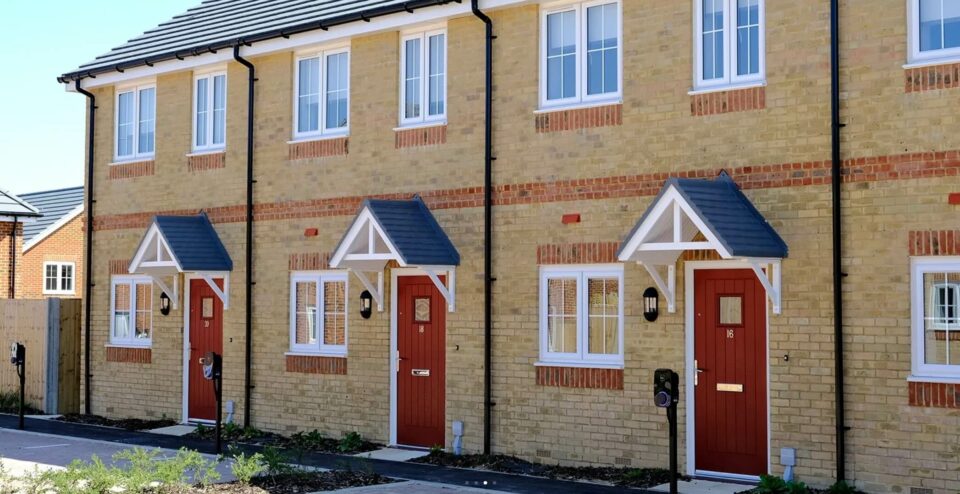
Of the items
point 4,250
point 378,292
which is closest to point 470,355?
point 378,292

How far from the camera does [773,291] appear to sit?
1219cm

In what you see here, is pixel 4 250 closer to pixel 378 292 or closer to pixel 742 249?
pixel 378 292

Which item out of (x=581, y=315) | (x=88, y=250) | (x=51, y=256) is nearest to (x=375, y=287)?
(x=581, y=315)

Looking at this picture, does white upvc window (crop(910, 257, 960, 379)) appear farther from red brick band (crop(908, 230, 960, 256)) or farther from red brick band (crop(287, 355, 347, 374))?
red brick band (crop(287, 355, 347, 374))

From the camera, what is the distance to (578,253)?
13938mm

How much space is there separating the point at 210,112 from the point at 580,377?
8.17 m

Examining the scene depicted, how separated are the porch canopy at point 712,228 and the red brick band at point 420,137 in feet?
12.6

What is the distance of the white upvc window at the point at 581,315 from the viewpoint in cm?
1372

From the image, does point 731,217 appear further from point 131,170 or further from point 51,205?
point 51,205

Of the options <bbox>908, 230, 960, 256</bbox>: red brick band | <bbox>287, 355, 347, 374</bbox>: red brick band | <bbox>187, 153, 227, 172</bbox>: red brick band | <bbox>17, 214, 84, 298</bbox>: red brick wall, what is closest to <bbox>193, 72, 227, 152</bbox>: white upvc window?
<bbox>187, 153, 227, 172</bbox>: red brick band

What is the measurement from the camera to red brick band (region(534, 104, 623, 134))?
44.9 ft

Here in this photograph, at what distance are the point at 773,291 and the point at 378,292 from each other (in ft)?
19.1

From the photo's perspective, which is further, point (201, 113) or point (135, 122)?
point (135, 122)

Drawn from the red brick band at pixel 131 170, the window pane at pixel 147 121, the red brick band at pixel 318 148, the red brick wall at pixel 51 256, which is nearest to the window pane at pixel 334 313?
the red brick band at pixel 318 148
